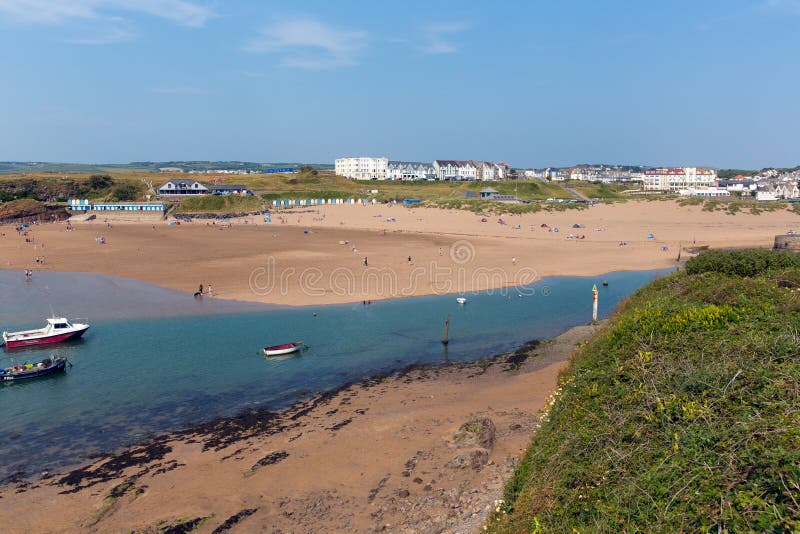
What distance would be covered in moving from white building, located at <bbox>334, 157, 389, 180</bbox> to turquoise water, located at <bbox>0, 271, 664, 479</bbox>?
128 meters

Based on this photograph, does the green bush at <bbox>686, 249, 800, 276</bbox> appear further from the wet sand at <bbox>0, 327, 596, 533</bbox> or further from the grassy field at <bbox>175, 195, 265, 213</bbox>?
the grassy field at <bbox>175, 195, 265, 213</bbox>

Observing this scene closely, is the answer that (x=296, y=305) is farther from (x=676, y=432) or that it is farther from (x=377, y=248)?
(x=676, y=432)

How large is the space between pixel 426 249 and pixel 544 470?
47.2 m

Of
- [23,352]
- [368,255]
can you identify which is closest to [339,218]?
[368,255]

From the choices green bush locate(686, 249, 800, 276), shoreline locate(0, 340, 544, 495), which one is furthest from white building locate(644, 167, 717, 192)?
shoreline locate(0, 340, 544, 495)

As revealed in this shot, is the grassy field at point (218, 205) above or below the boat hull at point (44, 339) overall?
above

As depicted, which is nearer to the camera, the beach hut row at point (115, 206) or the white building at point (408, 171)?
the beach hut row at point (115, 206)

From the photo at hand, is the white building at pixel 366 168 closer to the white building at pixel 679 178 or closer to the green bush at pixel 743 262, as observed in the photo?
the white building at pixel 679 178

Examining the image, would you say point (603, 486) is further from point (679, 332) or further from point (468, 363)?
point (468, 363)

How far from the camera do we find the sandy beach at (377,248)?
41.8 meters

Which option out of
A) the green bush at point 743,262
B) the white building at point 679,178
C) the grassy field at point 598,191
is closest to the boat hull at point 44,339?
the green bush at point 743,262

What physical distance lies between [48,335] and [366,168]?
144933mm

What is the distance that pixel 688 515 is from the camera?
6535mm

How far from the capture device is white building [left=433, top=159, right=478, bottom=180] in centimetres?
16475
